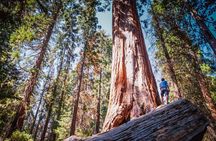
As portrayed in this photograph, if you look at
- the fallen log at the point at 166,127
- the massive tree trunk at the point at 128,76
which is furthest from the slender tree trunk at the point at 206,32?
the fallen log at the point at 166,127

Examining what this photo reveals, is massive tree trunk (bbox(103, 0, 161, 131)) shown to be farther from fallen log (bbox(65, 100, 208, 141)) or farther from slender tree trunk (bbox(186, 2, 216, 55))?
slender tree trunk (bbox(186, 2, 216, 55))

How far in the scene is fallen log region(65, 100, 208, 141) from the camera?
2.75m

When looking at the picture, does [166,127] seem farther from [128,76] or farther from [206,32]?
[206,32]

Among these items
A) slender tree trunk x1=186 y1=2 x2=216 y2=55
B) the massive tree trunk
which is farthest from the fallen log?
slender tree trunk x1=186 y1=2 x2=216 y2=55

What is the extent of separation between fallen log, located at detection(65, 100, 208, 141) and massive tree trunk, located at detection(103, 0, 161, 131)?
2.86 ft

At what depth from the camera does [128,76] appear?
454 centimetres

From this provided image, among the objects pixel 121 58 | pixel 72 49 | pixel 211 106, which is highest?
pixel 72 49

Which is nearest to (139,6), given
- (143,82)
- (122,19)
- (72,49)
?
(122,19)

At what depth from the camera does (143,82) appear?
14.5 feet

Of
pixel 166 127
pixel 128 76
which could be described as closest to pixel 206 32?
pixel 128 76

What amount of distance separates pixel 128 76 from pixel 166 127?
72.2 inches

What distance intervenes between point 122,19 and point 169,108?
316cm

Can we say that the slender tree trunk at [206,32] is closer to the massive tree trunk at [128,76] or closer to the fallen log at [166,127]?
the massive tree trunk at [128,76]

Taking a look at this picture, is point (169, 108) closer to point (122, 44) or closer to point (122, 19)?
point (122, 44)
